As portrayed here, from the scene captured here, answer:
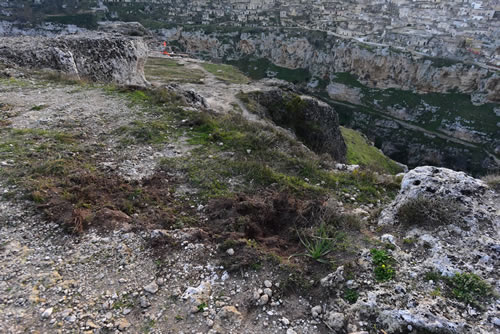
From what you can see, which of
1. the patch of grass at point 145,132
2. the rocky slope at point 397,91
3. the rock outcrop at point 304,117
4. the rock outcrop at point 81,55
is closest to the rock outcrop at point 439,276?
the patch of grass at point 145,132

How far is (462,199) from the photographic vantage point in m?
5.91

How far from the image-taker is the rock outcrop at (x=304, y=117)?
22.0m

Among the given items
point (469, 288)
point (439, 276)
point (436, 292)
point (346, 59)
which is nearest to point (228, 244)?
point (436, 292)

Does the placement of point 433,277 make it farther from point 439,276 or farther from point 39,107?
point 39,107

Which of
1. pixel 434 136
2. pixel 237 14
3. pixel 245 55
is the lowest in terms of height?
pixel 434 136

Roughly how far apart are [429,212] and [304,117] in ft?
57.2

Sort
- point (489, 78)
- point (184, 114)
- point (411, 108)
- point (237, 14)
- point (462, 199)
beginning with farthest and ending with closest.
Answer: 1. point (237, 14)
2. point (411, 108)
3. point (489, 78)
4. point (184, 114)
5. point (462, 199)

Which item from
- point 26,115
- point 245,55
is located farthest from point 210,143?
point 245,55

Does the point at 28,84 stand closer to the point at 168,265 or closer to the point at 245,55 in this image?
the point at 168,265

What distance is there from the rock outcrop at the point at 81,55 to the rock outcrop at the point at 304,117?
9927 mm

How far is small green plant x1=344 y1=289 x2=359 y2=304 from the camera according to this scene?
436 cm

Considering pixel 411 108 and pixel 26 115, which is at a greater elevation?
pixel 26 115

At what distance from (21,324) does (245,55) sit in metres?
83.6

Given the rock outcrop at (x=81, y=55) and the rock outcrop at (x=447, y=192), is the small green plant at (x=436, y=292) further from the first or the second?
A: the rock outcrop at (x=81, y=55)
